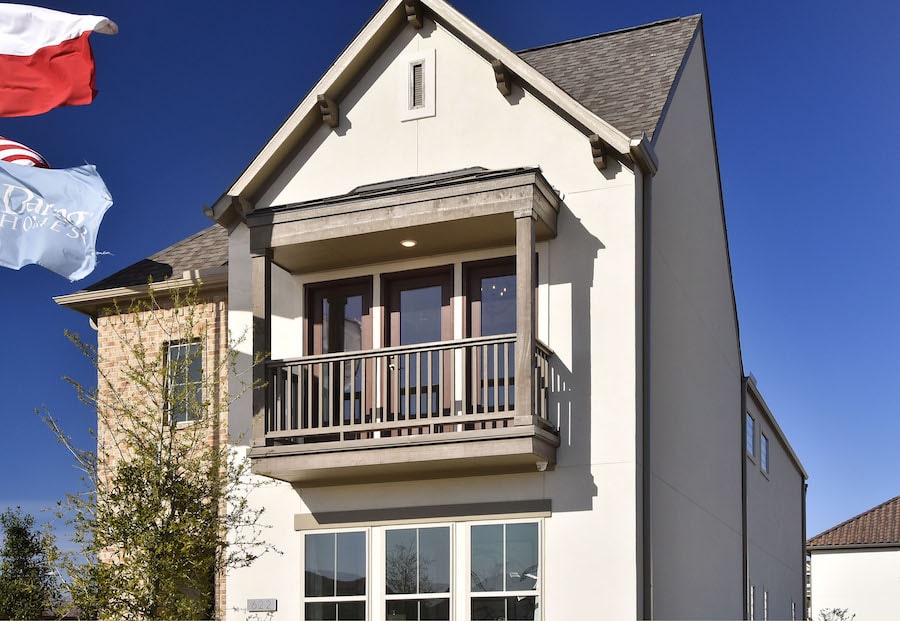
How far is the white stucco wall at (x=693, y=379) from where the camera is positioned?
15.0 meters

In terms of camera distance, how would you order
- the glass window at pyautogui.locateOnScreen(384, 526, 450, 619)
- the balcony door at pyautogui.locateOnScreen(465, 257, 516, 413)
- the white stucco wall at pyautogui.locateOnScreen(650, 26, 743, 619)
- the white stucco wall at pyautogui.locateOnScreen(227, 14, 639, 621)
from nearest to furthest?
the white stucco wall at pyautogui.locateOnScreen(227, 14, 639, 621), the glass window at pyautogui.locateOnScreen(384, 526, 450, 619), the balcony door at pyautogui.locateOnScreen(465, 257, 516, 413), the white stucco wall at pyautogui.locateOnScreen(650, 26, 743, 619)

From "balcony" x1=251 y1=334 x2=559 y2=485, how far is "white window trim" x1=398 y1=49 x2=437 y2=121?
3255 millimetres

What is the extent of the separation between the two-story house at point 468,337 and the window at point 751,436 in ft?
15.8

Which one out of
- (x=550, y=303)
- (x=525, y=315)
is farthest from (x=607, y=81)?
(x=525, y=315)

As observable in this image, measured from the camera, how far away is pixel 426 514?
14562 mm

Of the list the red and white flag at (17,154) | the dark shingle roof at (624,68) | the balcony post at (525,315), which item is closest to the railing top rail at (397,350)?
the balcony post at (525,315)

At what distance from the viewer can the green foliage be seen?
1375 inches

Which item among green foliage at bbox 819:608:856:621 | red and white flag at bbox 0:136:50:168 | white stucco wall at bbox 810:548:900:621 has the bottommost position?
green foliage at bbox 819:608:856:621

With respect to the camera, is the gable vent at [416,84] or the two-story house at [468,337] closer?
the two-story house at [468,337]

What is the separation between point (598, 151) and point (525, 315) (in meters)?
2.35

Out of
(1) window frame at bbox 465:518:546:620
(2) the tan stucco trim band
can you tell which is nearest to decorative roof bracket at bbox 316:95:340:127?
(2) the tan stucco trim band

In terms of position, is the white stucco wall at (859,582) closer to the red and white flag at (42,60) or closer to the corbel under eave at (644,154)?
the corbel under eave at (644,154)

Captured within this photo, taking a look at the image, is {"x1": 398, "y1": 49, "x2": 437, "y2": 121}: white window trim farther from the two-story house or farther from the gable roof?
the gable roof

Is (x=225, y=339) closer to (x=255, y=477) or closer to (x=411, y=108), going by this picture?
(x=255, y=477)
